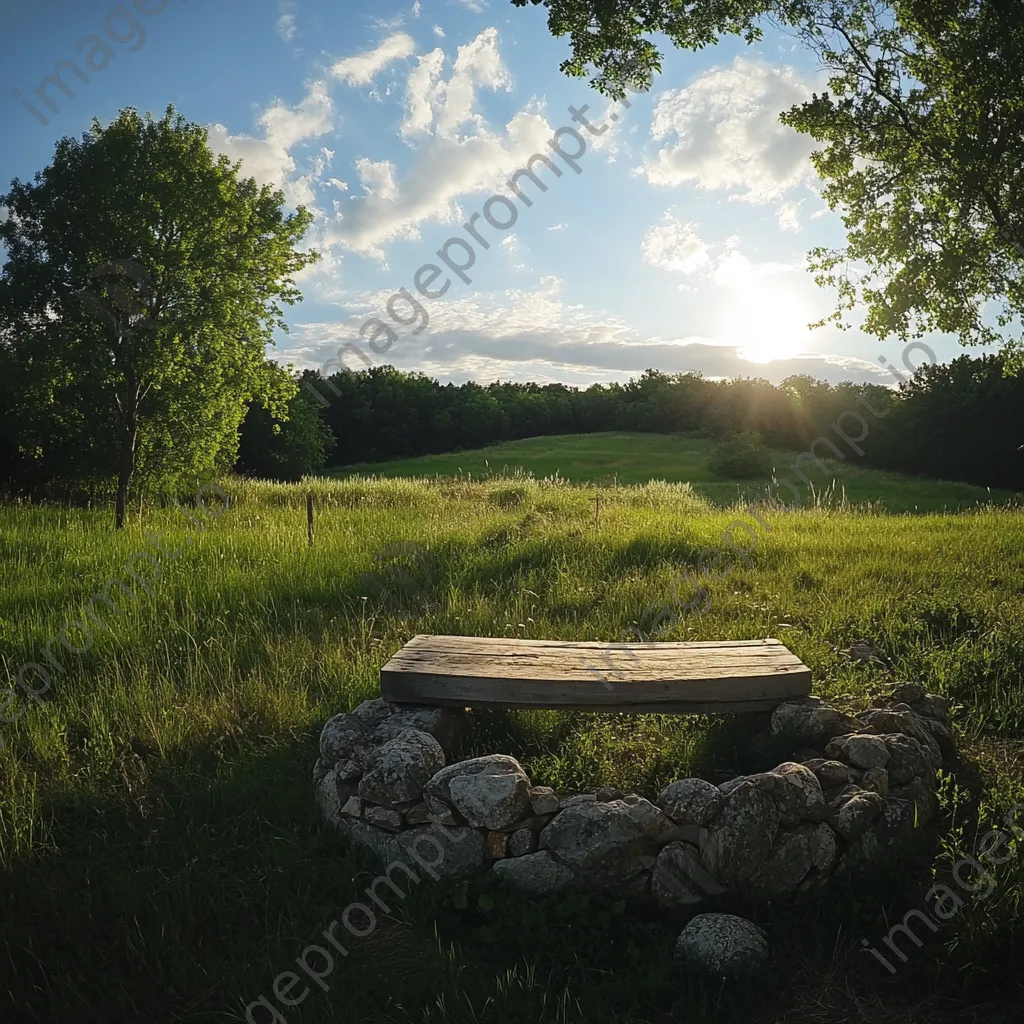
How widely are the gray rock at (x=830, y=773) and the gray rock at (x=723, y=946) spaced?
3.23ft

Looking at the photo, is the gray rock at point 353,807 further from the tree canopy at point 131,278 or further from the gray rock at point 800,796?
the tree canopy at point 131,278

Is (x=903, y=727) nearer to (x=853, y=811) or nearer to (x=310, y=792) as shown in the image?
(x=853, y=811)

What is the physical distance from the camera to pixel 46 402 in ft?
48.8

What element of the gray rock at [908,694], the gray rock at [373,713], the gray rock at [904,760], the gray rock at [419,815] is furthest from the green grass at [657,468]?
the gray rock at [419,815]

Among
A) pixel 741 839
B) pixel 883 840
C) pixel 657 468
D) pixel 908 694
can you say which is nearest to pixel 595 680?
pixel 741 839

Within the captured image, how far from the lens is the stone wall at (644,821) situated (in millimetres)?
3684

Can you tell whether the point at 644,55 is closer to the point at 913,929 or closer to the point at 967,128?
the point at 967,128

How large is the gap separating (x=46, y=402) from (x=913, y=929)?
16.0 meters

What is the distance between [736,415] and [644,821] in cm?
5375

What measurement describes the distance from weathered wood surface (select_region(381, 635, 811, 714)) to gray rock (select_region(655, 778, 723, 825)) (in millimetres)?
760

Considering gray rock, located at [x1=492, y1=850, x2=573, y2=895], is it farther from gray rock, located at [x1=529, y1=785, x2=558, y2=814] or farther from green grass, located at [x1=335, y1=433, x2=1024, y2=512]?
green grass, located at [x1=335, y1=433, x2=1024, y2=512]

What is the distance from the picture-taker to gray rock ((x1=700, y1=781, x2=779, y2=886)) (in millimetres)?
3682

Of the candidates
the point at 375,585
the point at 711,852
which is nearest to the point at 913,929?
the point at 711,852

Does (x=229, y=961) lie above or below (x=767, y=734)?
below
